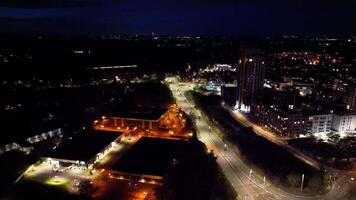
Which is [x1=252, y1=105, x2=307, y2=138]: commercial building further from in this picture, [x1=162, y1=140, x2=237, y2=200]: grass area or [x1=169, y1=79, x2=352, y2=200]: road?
[x1=162, y1=140, x2=237, y2=200]: grass area

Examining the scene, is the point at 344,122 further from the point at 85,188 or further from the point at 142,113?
the point at 85,188

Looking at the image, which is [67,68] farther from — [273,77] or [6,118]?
[273,77]

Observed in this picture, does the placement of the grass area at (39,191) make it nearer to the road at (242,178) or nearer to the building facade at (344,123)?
the road at (242,178)

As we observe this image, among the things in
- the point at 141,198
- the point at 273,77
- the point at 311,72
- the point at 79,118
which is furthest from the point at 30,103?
the point at 311,72

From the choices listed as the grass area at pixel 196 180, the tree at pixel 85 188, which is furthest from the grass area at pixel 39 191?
the grass area at pixel 196 180

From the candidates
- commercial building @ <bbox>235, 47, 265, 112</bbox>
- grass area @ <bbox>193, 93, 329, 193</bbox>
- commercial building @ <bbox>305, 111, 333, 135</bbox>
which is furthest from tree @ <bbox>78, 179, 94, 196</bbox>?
commercial building @ <bbox>235, 47, 265, 112</bbox>

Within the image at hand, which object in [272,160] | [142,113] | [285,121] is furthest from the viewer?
[142,113]

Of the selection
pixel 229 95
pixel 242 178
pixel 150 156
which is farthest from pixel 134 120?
pixel 229 95
